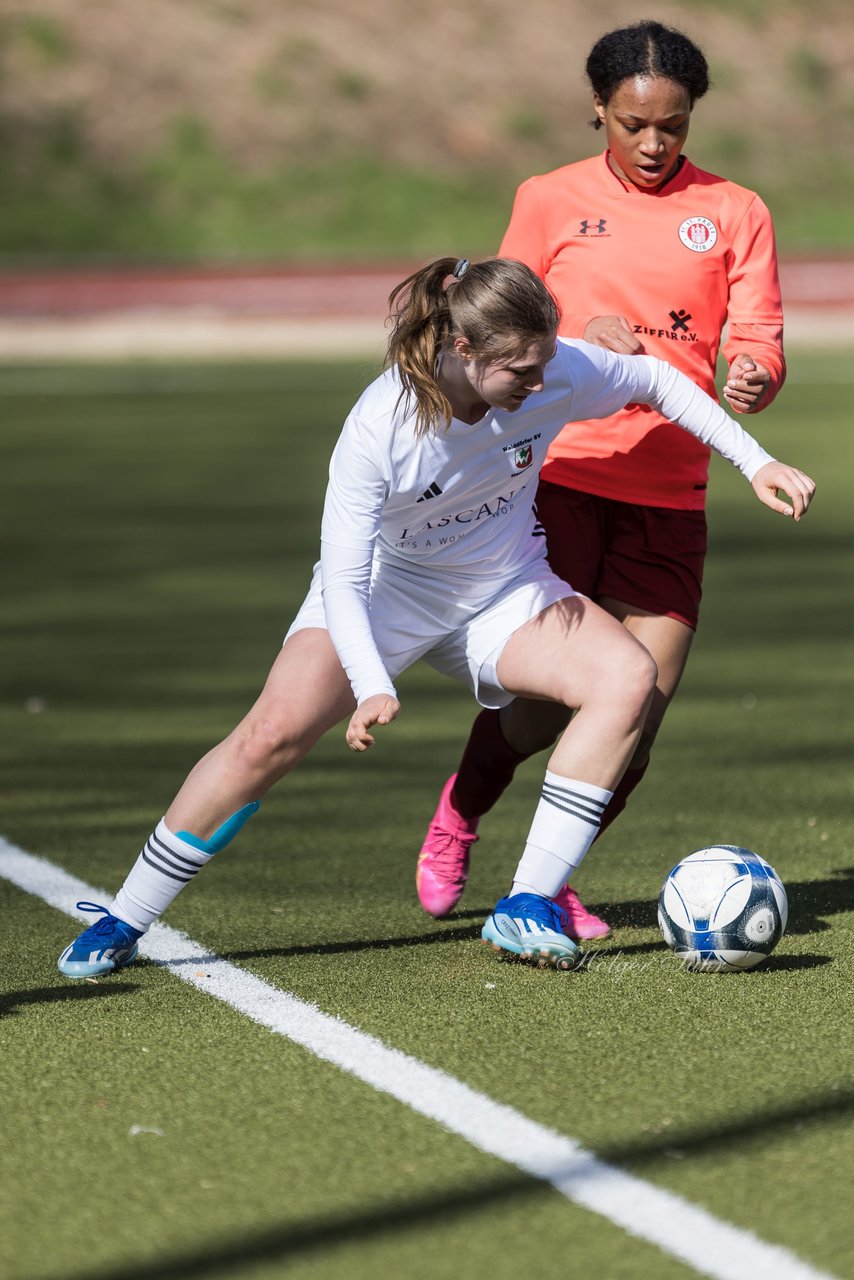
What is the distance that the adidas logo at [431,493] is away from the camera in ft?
14.2

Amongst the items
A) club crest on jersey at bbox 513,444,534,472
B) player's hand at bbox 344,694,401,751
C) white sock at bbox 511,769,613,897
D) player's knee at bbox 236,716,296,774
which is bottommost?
white sock at bbox 511,769,613,897

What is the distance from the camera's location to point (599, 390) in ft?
14.5

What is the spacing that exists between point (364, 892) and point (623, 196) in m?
2.08

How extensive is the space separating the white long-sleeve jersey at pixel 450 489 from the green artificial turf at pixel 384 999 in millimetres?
874

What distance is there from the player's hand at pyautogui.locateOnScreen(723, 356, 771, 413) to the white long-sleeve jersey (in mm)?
63

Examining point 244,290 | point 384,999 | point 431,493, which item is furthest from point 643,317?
point 244,290

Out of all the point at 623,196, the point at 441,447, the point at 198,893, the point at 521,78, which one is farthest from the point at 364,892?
the point at 521,78

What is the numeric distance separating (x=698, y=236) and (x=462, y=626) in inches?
47.0

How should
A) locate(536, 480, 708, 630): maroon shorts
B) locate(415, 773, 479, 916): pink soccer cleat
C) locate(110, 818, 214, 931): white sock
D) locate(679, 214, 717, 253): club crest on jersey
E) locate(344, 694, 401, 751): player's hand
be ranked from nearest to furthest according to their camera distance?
locate(344, 694, 401, 751): player's hand → locate(110, 818, 214, 931): white sock → locate(679, 214, 717, 253): club crest on jersey → locate(536, 480, 708, 630): maroon shorts → locate(415, 773, 479, 916): pink soccer cleat

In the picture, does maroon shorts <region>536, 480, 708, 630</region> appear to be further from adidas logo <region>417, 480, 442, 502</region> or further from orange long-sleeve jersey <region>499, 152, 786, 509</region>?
adidas logo <region>417, 480, 442, 502</region>

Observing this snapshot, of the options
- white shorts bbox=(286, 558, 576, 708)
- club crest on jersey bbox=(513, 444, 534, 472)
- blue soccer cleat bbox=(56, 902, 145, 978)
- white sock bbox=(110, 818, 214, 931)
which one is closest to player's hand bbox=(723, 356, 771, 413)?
club crest on jersey bbox=(513, 444, 534, 472)

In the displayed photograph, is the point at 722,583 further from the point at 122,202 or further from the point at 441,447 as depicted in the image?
the point at 122,202

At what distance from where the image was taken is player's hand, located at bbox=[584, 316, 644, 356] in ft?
15.1

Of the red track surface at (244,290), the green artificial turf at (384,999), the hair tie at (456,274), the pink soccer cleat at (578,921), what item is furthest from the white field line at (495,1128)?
the red track surface at (244,290)
